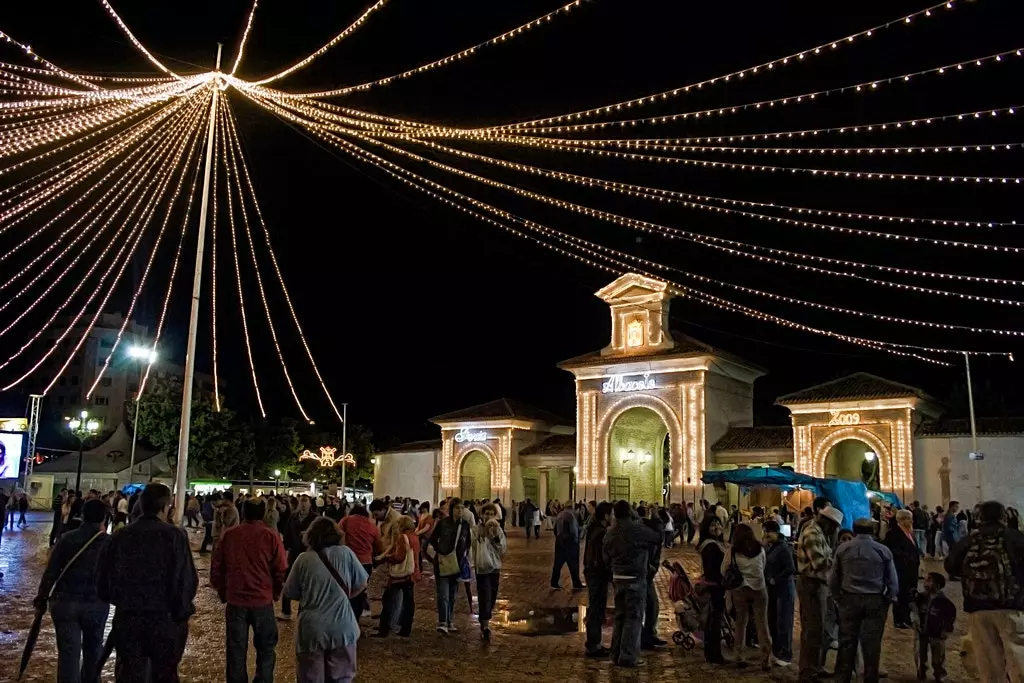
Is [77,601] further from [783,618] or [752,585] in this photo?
[783,618]

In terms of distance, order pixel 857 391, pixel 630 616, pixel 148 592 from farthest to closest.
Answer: pixel 857 391
pixel 630 616
pixel 148 592

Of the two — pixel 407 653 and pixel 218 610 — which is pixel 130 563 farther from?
pixel 218 610

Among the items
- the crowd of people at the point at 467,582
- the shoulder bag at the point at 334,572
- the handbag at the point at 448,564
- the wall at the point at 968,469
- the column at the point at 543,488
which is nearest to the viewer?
the crowd of people at the point at 467,582

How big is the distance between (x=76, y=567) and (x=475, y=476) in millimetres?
38638

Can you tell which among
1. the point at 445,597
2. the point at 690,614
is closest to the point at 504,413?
the point at 445,597

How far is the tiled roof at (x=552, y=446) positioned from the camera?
40625 millimetres

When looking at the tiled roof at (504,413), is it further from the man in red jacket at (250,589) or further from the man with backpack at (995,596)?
the man with backpack at (995,596)

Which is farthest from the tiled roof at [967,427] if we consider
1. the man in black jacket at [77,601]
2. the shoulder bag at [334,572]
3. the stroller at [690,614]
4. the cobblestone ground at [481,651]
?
the man in black jacket at [77,601]

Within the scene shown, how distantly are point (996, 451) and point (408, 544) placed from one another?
83.7ft

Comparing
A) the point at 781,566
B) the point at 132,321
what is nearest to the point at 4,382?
the point at 132,321

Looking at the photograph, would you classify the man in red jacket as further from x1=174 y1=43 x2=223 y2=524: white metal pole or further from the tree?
the tree

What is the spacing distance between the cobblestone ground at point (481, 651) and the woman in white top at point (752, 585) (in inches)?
10.9

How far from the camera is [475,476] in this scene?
44.6 metres

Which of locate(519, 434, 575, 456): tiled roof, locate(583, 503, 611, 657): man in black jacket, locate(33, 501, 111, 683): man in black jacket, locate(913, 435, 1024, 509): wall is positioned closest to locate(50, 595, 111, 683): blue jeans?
locate(33, 501, 111, 683): man in black jacket
